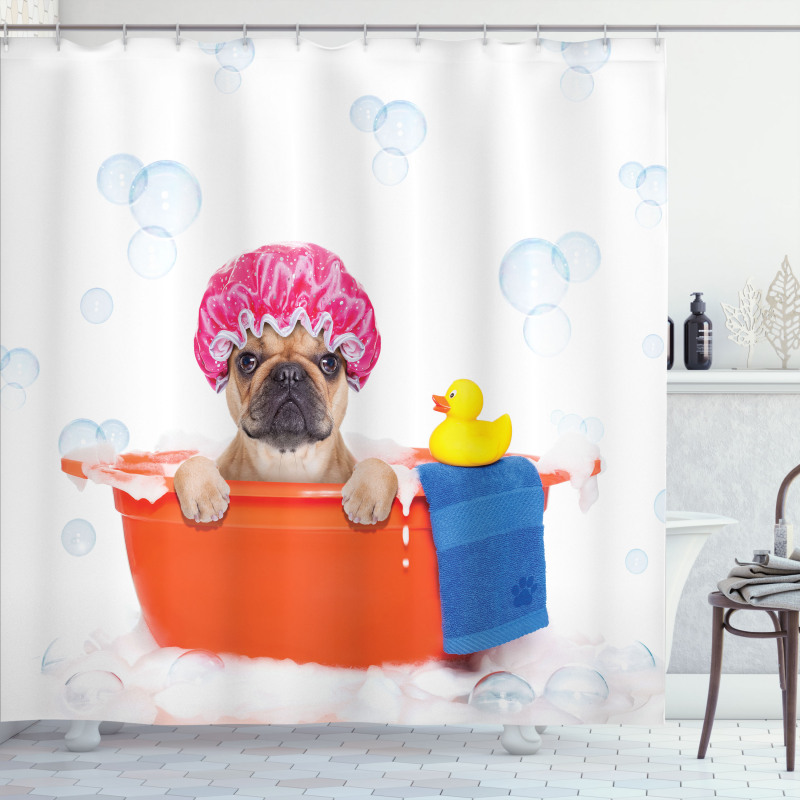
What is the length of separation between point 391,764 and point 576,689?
53 cm

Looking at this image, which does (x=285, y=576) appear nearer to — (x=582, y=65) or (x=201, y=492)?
(x=201, y=492)

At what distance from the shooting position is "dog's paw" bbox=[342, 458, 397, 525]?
2311 mm

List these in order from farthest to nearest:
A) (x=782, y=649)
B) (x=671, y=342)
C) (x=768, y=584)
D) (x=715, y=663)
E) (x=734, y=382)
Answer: (x=671, y=342) → (x=734, y=382) → (x=782, y=649) → (x=715, y=663) → (x=768, y=584)

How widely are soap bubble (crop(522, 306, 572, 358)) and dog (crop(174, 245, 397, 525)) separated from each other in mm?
372

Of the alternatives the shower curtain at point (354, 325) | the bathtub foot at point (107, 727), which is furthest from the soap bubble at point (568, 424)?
the bathtub foot at point (107, 727)

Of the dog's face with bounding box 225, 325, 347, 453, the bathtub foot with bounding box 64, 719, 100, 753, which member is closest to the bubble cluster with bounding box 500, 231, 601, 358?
the dog's face with bounding box 225, 325, 347, 453

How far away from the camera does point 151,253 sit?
2.36m

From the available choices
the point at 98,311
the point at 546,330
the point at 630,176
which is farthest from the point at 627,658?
the point at 98,311

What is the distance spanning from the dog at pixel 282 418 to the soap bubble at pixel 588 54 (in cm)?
75

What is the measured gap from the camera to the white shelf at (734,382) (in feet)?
10.1

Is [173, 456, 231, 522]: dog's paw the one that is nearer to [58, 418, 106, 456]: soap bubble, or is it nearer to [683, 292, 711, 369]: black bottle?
[58, 418, 106, 456]: soap bubble

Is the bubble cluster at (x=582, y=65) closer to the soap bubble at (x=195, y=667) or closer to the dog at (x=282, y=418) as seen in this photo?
the dog at (x=282, y=418)

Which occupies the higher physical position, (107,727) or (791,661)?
(791,661)

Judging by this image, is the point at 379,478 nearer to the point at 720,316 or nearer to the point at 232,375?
the point at 232,375
